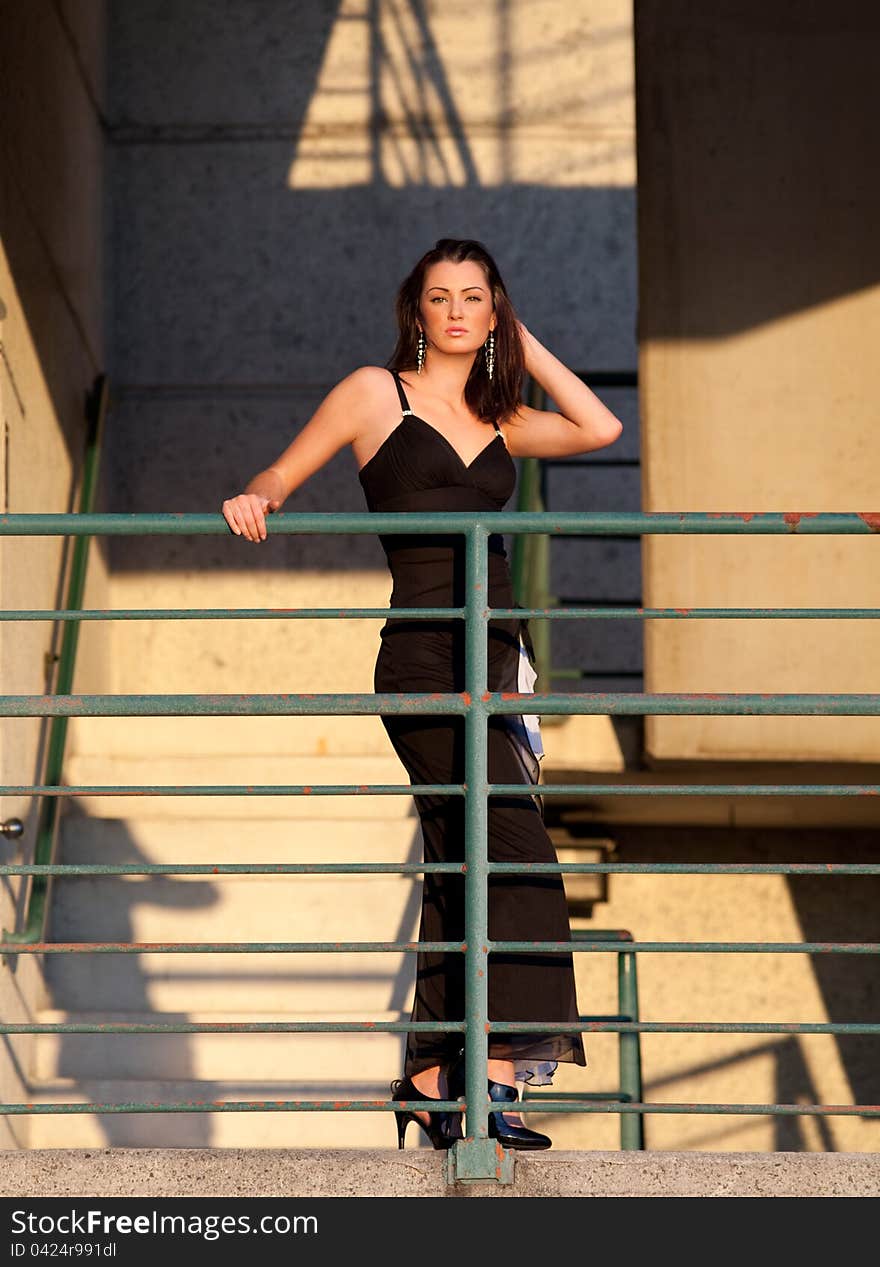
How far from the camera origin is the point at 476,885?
3631 millimetres

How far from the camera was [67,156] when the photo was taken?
24.8 ft

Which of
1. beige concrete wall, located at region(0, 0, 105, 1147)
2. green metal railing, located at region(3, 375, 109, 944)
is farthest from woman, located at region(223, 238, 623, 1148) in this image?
beige concrete wall, located at region(0, 0, 105, 1147)

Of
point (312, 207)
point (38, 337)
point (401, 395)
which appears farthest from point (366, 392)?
point (312, 207)

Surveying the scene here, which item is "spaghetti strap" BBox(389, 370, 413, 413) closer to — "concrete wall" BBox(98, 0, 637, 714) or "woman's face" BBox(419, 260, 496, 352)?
"woman's face" BBox(419, 260, 496, 352)

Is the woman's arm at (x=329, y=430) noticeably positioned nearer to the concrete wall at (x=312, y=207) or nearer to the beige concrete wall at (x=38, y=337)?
the beige concrete wall at (x=38, y=337)

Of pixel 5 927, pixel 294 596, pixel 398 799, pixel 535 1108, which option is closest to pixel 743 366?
pixel 398 799

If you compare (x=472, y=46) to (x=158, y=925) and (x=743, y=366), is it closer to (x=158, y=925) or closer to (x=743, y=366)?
(x=743, y=366)

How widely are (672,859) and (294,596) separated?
218cm

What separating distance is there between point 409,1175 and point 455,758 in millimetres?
818

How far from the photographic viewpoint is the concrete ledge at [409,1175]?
3.48 m

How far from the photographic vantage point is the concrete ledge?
137 inches

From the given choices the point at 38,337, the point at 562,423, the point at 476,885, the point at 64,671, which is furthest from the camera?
the point at 64,671

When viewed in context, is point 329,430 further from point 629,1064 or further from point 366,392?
point 629,1064
